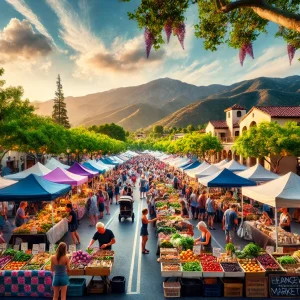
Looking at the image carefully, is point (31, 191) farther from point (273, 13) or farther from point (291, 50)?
point (273, 13)

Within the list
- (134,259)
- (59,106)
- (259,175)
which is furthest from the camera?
(59,106)

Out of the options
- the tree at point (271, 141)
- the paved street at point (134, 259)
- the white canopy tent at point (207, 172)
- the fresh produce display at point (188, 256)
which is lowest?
the paved street at point (134, 259)

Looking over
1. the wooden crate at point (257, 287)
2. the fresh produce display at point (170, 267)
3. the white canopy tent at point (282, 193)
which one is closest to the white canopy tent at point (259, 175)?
the white canopy tent at point (282, 193)

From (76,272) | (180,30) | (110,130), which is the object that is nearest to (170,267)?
(76,272)

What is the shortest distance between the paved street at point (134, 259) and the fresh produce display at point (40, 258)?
139cm

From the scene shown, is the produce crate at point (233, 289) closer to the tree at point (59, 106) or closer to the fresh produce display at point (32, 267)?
the fresh produce display at point (32, 267)

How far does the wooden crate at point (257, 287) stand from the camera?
7.82 meters

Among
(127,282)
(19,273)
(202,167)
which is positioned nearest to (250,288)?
(127,282)

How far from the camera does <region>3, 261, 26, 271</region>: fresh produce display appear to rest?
27.4 ft

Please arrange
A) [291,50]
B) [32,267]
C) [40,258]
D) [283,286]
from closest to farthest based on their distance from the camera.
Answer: [291,50]
[283,286]
[32,267]
[40,258]

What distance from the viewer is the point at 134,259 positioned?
10.8m

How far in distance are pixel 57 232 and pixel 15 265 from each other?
4.76m

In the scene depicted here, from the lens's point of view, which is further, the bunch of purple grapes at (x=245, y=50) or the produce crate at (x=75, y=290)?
the bunch of purple grapes at (x=245, y=50)

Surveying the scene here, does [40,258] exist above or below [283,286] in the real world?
above
